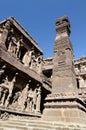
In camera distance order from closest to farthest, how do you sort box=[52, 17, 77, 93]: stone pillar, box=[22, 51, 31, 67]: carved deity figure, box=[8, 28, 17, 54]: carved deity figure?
box=[52, 17, 77, 93]: stone pillar < box=[8, 28, 17, 54]: carved deity figure < box=[22, 51, 31, 67]: carved deity figure

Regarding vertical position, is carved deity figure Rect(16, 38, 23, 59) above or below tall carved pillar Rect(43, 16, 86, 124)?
above

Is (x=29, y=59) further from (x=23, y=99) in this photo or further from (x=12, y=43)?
(x=23, y=99)

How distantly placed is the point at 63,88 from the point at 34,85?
8482mm

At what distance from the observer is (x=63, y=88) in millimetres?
5355

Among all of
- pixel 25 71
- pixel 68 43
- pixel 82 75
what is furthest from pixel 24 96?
pixel 82 75

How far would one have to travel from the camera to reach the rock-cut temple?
4.53m

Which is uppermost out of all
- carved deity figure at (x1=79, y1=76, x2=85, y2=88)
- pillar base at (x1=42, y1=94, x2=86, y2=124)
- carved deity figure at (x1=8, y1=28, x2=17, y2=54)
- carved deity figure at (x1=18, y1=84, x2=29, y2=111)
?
carved deity figure at (x1=8, y1=28, x2=17, y2=54)

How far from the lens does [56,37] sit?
688cm

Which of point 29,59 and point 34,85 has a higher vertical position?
point 29,59

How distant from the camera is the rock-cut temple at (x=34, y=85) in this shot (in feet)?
14.9

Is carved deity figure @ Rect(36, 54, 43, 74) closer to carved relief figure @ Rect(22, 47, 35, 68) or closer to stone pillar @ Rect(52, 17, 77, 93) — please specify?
carved relief figure @ Rect(22, 47, 35, 68)

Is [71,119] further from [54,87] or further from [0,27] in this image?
[0,27]

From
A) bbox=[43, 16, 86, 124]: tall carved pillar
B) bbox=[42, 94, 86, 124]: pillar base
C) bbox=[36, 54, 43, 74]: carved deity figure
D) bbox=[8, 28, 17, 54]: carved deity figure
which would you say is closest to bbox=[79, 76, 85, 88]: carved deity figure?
bbox=[36, 54, 43, 74]: carved deity figure

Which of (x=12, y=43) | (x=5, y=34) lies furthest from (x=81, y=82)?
(x=5, y=34)
